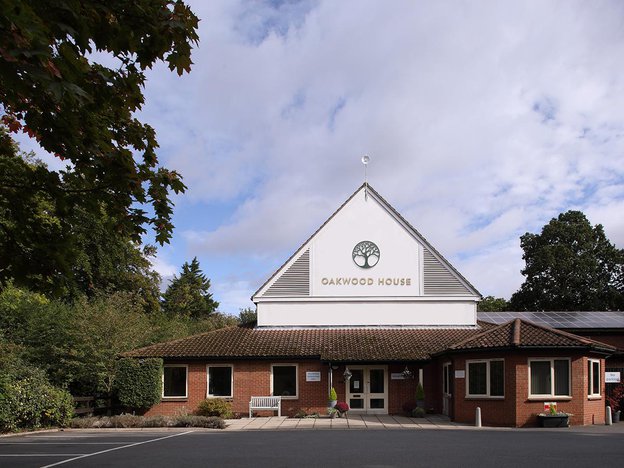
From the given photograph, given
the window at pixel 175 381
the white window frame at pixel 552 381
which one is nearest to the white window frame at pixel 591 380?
the white window frame at pixel 552 381

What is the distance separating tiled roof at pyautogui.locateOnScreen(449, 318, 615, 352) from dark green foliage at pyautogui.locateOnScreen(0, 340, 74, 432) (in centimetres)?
1393

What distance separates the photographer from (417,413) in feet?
86.0

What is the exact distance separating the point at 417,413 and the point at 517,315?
486 inches

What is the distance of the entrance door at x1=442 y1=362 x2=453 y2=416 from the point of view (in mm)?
26297

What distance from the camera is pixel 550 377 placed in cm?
2297

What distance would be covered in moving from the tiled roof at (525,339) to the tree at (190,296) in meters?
50.9

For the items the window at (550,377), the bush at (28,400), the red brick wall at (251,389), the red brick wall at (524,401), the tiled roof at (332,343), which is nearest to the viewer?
the bush at (28,400)

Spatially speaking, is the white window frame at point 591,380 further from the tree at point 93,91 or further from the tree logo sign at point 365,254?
the tree at point 93,91

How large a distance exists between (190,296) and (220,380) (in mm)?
48936

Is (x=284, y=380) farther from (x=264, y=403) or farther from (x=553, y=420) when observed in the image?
(x=553, y=420)

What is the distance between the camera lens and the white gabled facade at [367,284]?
30.9 meters

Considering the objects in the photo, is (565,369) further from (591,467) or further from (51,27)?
(51,27)

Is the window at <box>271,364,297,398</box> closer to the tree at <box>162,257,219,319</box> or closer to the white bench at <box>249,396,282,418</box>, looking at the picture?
the white bench at <box>249,396,282,418</box>

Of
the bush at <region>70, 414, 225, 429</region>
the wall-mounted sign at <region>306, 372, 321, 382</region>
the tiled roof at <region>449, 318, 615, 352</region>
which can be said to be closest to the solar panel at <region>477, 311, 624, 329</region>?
the tiled roof at <region>449, 318, 615, 352</region>
